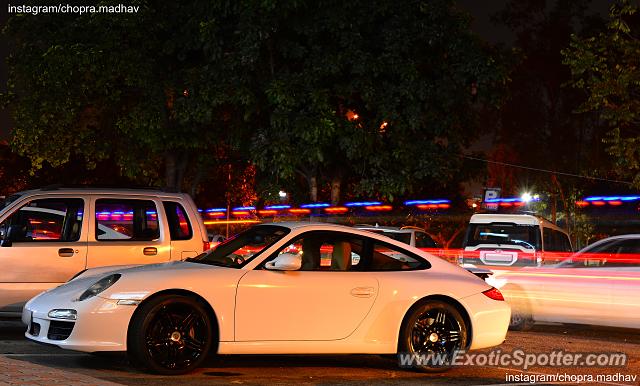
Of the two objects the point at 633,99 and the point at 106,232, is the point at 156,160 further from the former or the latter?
the point at 106,232

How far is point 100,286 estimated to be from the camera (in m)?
9.48

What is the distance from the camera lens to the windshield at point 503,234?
20.3 m

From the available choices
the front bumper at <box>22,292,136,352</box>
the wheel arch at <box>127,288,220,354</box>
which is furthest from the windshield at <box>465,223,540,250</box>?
the front bumper at <box>22,292,136,352</box>

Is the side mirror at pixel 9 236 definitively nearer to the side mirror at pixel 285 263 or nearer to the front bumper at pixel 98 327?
the front bumper at pixel 98 327

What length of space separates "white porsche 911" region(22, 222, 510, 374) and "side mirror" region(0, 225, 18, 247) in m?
1.90

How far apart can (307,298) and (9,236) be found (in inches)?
165

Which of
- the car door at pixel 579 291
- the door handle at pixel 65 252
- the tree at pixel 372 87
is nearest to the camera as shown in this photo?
the door handle at pixel 65 252

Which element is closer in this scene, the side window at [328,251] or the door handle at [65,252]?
the side window at [328,251]

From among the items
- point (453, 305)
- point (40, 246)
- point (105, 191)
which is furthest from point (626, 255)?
point (40, 246)

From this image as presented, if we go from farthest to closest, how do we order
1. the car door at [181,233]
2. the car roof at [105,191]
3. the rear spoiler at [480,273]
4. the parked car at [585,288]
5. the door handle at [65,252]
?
the parked car at [585,288], the car door at [181,233], the car roof at [105,191], the door handle at [65,252], the rear spoiler at [480,273]

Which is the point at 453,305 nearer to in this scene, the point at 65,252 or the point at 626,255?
the point at 65,252

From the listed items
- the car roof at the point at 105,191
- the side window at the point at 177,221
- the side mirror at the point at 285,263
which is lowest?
the side mirror at the point at 285,263

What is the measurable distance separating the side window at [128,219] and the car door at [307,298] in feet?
10.4

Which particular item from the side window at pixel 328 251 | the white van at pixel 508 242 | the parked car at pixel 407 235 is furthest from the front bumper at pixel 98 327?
the white van at pixel 508 242
